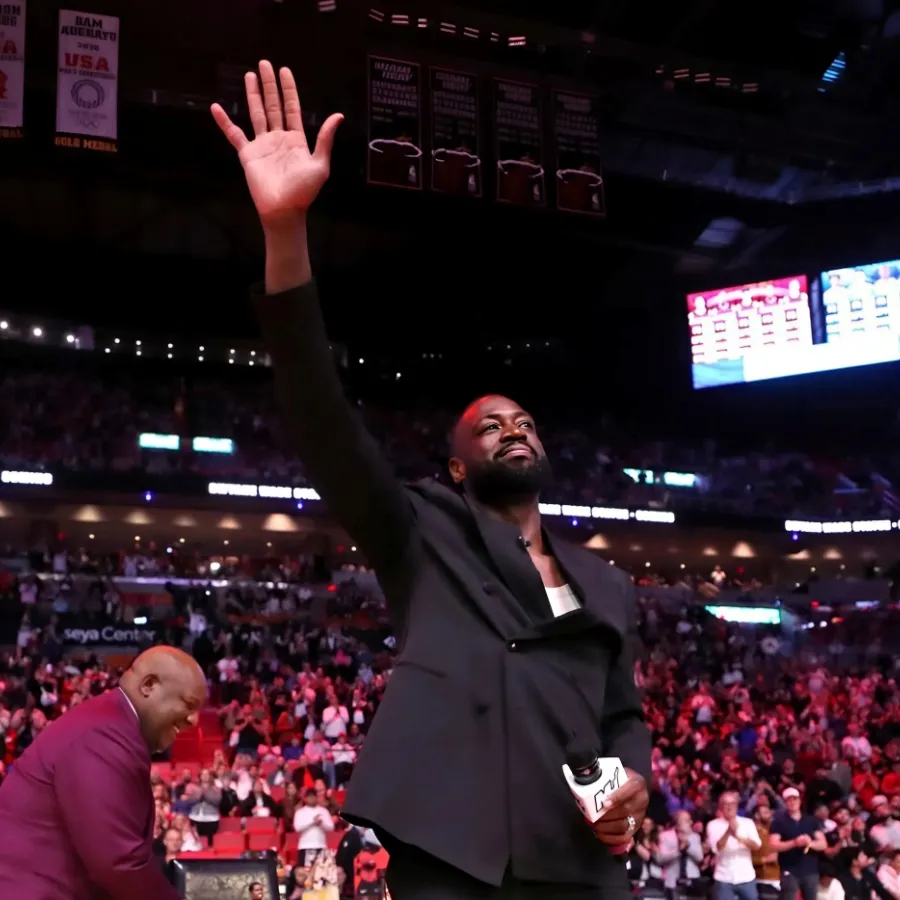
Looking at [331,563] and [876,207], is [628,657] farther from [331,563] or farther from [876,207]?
[331,563]

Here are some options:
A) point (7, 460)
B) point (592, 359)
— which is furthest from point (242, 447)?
point (592, 359)

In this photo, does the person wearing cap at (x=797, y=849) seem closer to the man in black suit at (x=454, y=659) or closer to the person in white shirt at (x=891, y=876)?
the person in white shirt at (x=891, y=876)

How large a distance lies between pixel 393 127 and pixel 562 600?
29.9 feet

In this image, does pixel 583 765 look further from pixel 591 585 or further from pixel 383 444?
pixel 383 444

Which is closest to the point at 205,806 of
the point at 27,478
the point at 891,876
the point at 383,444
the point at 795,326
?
the point at 891,876

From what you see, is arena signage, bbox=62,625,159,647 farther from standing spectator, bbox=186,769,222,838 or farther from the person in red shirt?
the person in red shirt

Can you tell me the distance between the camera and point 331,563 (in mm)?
25219

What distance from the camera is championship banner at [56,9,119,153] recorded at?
30.9 ft

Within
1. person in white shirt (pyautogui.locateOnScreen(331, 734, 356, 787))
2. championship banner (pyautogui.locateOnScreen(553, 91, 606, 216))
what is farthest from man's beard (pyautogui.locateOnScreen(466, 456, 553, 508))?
person in white shirt (pyautogui.locateOnScreen(331, 734, 356, 787))

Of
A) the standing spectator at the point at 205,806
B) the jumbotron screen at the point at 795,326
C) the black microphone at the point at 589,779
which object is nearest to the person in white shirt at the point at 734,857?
the standing spectator at the point at 205,806

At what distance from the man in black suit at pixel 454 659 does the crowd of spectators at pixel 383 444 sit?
22203 millimetres

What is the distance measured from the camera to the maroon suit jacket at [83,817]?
2.52 m

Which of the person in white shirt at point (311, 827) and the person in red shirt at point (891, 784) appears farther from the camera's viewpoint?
the person in red shirt at point (891, 784)

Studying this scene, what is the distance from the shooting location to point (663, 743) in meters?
13.8
